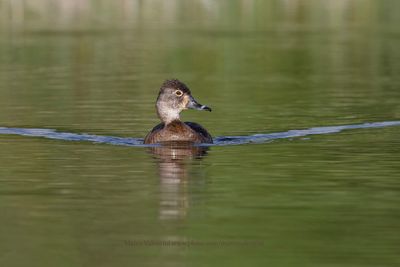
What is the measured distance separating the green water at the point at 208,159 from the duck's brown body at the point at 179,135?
1.87 feet

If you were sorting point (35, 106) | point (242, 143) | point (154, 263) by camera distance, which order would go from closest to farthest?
point (154, 263)
point (242, 143)
point (35, 106)

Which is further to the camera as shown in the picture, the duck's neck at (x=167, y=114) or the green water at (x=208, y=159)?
the duck's neck at (x=167, y=114)

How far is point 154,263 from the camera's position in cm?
1103

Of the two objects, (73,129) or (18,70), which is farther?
(18,70)

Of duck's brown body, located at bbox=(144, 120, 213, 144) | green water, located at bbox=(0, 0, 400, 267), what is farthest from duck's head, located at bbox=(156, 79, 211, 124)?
green water, located at bbox=(0, 0, 400, 267)

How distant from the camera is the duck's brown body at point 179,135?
19297 millimetres

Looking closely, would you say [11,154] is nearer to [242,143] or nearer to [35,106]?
[242,143]

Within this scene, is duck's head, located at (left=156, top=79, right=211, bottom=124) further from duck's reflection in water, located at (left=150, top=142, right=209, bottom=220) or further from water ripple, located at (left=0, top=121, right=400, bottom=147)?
duck's reflection in water, located at (left=150, top=142, right=209, bottom=220)

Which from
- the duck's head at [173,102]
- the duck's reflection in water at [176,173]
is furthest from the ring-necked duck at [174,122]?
the duck's reflection in water at [176,173]

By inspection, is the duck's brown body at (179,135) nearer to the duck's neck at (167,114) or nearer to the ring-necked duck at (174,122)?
the ring-necked duck at (174,122)

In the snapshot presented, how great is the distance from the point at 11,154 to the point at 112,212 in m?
5.24

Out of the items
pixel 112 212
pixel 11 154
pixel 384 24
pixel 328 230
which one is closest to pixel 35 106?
pixel 11 154

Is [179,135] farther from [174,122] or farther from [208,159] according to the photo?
[208,159]

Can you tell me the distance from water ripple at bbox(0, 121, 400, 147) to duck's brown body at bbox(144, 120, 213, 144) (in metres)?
0.16
